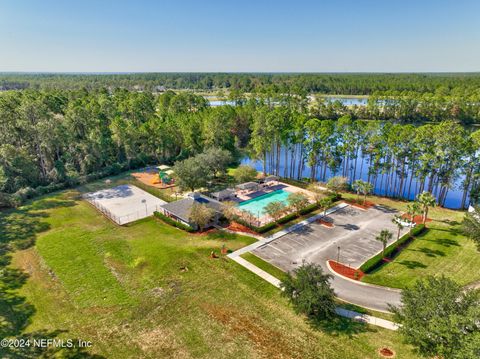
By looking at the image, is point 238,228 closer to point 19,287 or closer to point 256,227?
point 256,227

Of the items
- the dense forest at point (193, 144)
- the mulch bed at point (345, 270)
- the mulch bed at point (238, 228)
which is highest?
the dense forest at point (193, 144)

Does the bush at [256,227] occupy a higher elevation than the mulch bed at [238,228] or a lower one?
higher

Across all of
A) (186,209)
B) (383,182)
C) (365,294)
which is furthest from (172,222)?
(383,182)

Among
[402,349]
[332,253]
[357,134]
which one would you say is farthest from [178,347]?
[357,134]

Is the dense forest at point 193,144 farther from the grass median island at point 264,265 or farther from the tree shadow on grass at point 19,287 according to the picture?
the grass median island at point 264,265

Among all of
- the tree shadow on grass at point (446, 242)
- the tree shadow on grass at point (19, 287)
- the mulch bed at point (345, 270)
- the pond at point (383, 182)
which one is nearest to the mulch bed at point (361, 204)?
the pond at point (383, 182)

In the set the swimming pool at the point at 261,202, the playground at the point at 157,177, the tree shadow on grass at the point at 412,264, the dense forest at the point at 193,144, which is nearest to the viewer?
the tree shadow on grass at the point at 412,264
